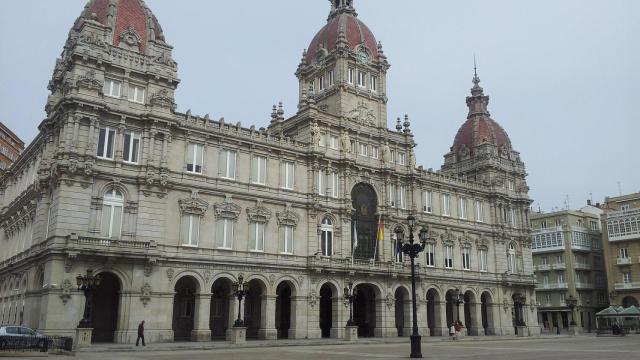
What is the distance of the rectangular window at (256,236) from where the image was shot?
48438mm

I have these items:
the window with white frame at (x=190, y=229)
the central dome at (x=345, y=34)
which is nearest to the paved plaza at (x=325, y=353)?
the window with white frame at (x=190, y=229)

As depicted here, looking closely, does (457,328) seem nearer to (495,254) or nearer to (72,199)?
(495,254)

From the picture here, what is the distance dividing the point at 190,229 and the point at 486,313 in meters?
40.0

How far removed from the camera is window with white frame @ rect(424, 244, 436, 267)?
62.2 m

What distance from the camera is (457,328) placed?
171ft

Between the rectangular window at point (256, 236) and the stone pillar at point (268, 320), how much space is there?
4243 mm

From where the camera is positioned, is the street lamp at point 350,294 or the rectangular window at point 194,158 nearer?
the rectangular window at point 194,158

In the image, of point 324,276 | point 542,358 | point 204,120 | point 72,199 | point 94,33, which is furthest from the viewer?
point 324,276

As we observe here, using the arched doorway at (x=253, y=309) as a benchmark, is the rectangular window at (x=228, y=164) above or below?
above

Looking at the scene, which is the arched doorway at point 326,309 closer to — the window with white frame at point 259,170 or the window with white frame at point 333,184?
the window with white frame at point 333,184

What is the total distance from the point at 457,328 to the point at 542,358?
1026 inches

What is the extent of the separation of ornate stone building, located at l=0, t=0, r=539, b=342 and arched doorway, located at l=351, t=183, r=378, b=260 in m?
0.21

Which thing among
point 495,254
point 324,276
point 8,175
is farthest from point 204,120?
point 495,254

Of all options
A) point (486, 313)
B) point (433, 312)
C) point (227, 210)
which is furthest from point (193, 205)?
point (486, 313)
